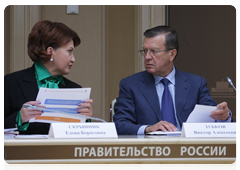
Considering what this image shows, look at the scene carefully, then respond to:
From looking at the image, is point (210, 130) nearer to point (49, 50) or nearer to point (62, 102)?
point (62, 102)

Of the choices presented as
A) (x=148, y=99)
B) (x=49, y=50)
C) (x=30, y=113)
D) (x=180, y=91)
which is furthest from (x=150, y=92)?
(x=30, y=113)

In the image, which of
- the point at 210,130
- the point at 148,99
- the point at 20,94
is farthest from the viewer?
the point at 148,99

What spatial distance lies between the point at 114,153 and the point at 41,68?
3.35 feet

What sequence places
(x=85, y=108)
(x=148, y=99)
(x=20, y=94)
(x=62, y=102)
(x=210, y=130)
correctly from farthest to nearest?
1. (x=148, y=99)
2. (x=20, y=94)
3. (x=85, y=108)
4. (x=62, y=102)
5. (x=210, y=130)

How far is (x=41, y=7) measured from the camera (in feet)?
11.4

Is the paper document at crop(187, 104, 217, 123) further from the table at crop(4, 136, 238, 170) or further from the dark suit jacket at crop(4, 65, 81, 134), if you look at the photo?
the dark suit jacket at crop(4, 65, 81, 134)

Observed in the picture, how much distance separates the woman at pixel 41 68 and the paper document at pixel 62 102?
0.41 meters

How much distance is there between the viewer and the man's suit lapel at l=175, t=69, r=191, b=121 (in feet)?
6.08

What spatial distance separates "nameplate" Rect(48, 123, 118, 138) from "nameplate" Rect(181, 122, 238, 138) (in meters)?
0.30

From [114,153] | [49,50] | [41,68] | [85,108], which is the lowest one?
[114,153]

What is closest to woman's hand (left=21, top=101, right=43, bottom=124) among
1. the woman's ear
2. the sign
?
the sign

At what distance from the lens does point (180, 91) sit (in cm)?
190

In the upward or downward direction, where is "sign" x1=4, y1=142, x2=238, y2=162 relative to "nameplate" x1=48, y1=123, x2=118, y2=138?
downward
